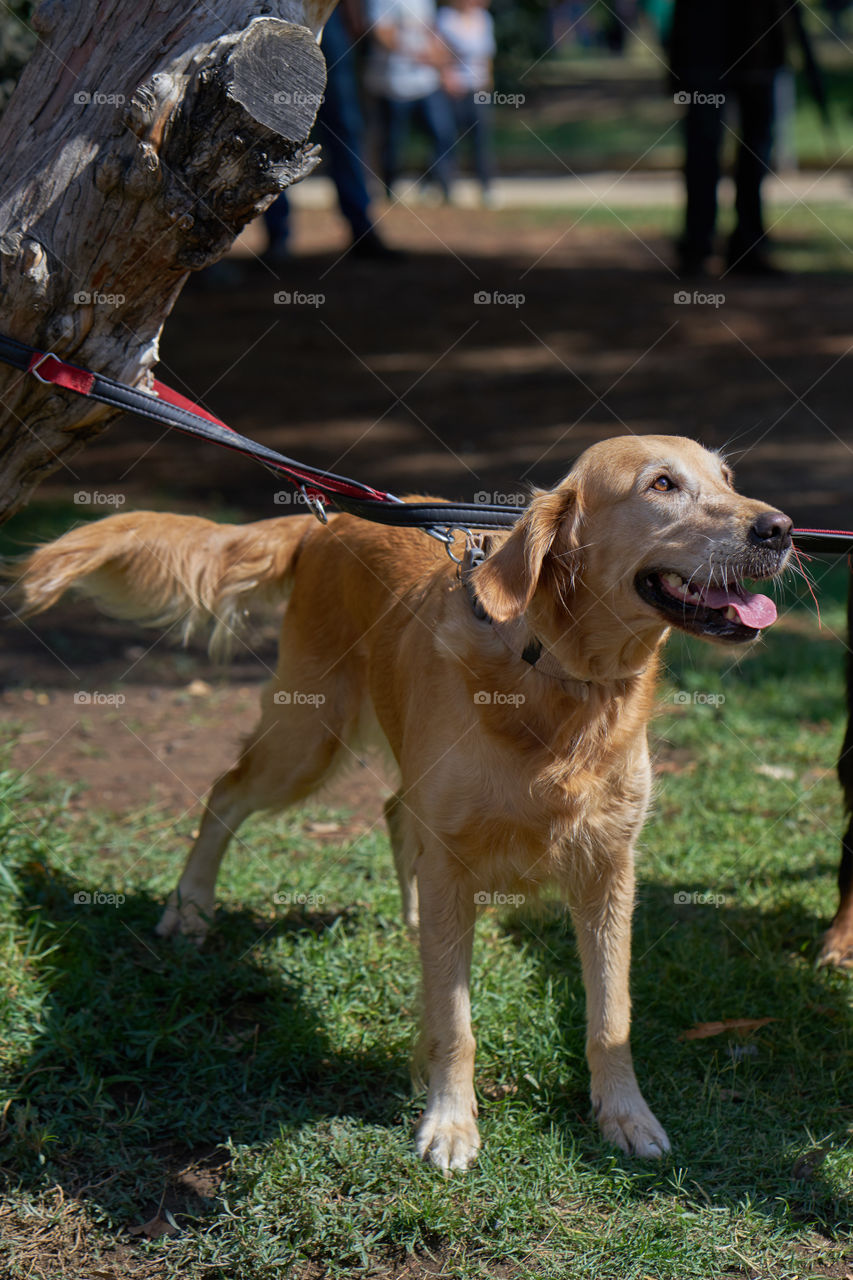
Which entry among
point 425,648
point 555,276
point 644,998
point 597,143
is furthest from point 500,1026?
point 597,143

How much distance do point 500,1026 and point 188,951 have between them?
0.98m

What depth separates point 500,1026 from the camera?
344 cm

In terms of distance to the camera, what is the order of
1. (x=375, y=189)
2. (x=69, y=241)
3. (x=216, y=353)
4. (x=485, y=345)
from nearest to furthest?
(x=69, y=241)
(x=216, y=353)
(x=485, y=345)
(x=375, y=189)

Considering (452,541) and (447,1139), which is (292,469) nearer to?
(452,541)

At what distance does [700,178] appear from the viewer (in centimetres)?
1110

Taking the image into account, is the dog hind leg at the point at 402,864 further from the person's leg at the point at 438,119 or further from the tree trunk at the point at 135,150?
the person's leg at the point at 438,119

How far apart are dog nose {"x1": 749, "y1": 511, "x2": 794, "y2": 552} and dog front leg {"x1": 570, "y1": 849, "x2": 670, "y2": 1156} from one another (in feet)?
3.04

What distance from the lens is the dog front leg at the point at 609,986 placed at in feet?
10.2

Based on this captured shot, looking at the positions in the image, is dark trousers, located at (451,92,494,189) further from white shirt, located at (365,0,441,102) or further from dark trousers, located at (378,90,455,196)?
white shirt, located at (365,0,441,102)

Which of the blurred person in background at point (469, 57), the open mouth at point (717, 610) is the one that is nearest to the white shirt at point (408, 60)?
the blurred person in background at point (469, 57)

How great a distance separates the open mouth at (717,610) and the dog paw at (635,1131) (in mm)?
1285

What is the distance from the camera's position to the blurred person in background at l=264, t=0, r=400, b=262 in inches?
402

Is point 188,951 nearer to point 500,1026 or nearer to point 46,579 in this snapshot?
point 500,1026

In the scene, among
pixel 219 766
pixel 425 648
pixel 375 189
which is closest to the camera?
pixel 425 648
